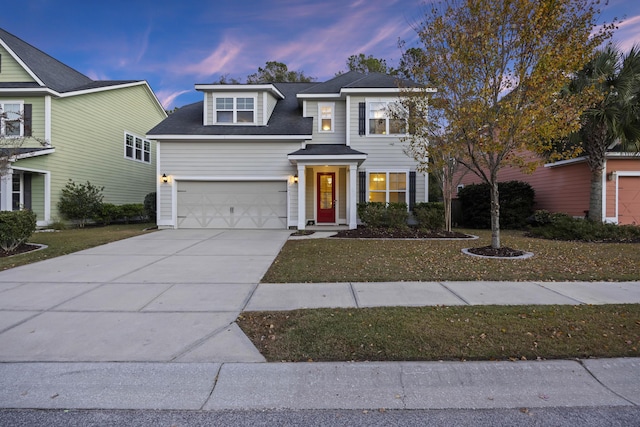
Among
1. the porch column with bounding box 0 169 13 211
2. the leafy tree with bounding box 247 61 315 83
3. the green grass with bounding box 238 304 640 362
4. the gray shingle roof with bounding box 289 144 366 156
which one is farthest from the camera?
the leafy tree with bounding box 247 61 315 83

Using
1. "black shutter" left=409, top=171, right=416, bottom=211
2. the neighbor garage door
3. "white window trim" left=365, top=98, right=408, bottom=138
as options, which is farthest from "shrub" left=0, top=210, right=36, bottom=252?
the neighbor garage door

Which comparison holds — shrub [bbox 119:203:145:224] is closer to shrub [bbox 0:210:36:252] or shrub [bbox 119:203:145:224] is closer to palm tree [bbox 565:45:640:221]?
shrub [bbox 0:210:36:252]

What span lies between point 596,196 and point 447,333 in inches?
477

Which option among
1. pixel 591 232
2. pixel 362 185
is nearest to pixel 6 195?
pixel 362 185

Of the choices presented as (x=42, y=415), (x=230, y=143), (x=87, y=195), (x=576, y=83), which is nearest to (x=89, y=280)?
(x=42, y=415)

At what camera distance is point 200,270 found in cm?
673

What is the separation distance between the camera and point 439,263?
7160mm

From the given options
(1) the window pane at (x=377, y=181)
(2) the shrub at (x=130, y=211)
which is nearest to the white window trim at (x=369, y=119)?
(1) the window pane at (x=377, y=181)

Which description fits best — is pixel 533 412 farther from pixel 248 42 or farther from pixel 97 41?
pixel 97 41

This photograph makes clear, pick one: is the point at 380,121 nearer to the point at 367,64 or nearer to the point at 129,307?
the point at 129,307

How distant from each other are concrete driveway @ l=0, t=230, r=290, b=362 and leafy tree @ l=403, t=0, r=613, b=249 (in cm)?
Result: 594

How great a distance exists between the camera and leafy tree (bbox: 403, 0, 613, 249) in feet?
23.2

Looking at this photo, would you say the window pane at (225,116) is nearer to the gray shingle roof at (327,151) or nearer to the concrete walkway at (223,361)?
the gray shingle roof at (327,151)

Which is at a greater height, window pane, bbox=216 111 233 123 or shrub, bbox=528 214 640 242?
window pane, bbox=216 111 233 123
